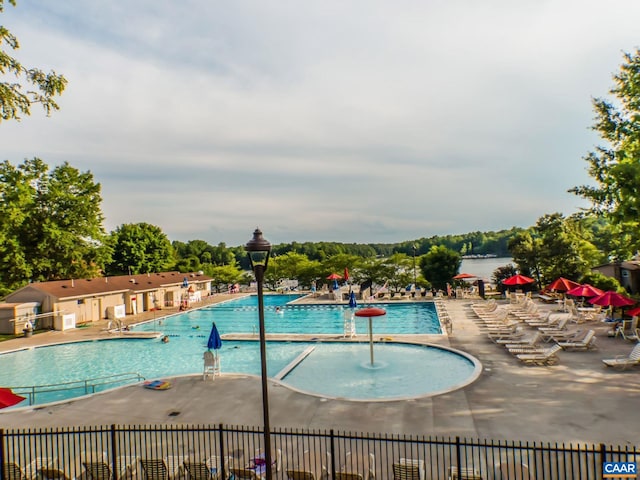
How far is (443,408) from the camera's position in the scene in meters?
10.5

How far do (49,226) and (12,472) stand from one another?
33.2 metres

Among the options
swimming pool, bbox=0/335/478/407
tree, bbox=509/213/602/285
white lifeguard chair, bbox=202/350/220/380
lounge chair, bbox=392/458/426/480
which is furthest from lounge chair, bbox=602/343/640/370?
tree, bbox=509/213/602/285

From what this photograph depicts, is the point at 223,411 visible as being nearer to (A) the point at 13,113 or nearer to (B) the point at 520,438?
(B) the point at 520,438

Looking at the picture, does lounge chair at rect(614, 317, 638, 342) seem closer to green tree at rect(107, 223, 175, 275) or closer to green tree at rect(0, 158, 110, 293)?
green tree at rect(0, 158, 110, 293)

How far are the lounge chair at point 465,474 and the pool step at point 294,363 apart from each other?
8679 millimetres

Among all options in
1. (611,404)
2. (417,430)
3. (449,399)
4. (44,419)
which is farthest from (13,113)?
(611,404)

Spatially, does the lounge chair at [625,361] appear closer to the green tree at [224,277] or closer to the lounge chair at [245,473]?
the lounge chair at [245,473]

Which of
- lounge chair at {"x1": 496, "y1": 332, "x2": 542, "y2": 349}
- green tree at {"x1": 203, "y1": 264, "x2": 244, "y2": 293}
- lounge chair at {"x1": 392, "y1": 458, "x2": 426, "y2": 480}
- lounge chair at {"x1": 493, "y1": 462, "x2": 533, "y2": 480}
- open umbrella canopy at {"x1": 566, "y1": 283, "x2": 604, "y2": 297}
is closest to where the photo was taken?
lounge chair at {"x1": 493, "y1": 462, "x2": 533, "y2": 480}

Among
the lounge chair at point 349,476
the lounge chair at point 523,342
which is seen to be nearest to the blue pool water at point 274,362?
the lounge chair at point 523,342

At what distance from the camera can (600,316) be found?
21.6 meters

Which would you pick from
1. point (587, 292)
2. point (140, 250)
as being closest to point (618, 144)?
point (587, 292)

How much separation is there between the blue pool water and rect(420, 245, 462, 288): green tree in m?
13.0

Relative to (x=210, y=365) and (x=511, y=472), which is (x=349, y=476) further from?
(x=210, y=365)

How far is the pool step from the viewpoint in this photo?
49.8 ft
